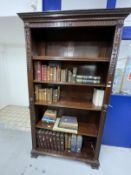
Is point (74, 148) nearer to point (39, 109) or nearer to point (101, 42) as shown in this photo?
point (39, 109)

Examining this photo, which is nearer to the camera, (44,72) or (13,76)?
(44,72)

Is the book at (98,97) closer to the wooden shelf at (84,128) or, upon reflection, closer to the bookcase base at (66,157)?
the wooden shelf at (84,128)

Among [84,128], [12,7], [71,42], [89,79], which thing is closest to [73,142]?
[84,128]

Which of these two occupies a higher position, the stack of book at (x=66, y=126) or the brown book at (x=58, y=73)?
the brown book at (x=58, y=73)

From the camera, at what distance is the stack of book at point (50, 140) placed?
5.55 feet

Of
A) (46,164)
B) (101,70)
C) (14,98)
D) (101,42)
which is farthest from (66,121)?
(14,98)

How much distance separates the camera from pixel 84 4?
1.54 meters

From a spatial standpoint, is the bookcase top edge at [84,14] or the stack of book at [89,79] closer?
the bookcase top edge at [84,14]

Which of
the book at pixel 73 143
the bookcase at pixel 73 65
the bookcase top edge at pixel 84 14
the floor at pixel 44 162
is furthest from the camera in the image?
the book at pixel 73 143

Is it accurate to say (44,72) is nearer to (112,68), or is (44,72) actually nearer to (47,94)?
(47,94)

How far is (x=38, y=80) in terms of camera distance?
→ 4.96ft

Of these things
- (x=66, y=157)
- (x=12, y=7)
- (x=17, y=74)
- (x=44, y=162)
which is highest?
(x=12, y=7)

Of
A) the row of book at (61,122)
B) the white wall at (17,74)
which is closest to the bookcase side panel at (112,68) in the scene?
the row of book at (61,122)

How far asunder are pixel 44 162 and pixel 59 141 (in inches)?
15.1
